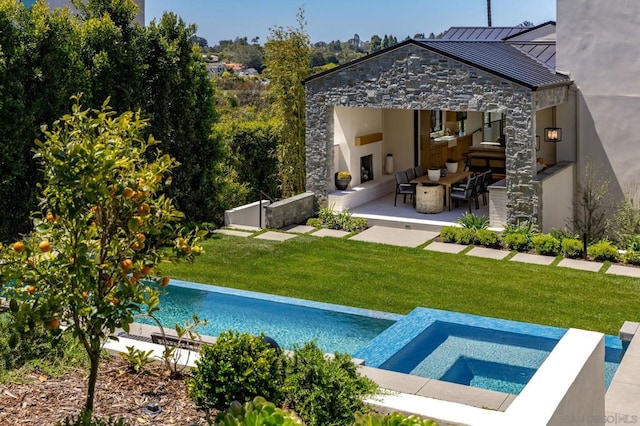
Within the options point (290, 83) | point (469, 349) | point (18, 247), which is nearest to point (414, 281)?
point (469, 349)

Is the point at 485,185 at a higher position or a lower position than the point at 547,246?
higher

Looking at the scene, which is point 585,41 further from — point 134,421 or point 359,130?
point 134,421

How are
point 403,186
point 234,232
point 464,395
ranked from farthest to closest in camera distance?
→ 1. point 403,186
2. point 234,232
3. point 464,395

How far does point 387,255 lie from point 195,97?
6.24 meters

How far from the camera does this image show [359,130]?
76.4ft

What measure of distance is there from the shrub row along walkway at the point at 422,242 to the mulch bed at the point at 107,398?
455 inches

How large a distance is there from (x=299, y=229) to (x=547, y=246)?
20.0 ft

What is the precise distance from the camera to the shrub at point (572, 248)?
18.1 meters

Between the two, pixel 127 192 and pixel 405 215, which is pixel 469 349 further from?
pixel 405 215

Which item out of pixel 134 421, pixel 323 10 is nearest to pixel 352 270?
pixel 134 421

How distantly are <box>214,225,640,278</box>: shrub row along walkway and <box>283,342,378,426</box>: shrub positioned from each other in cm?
1101

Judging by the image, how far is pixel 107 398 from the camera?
7391mm

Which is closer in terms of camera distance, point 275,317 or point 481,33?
point 275,317

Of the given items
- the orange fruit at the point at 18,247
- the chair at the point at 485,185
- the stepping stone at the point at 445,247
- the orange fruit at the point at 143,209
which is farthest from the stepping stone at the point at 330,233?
the orange fruit at the point at 18,247
